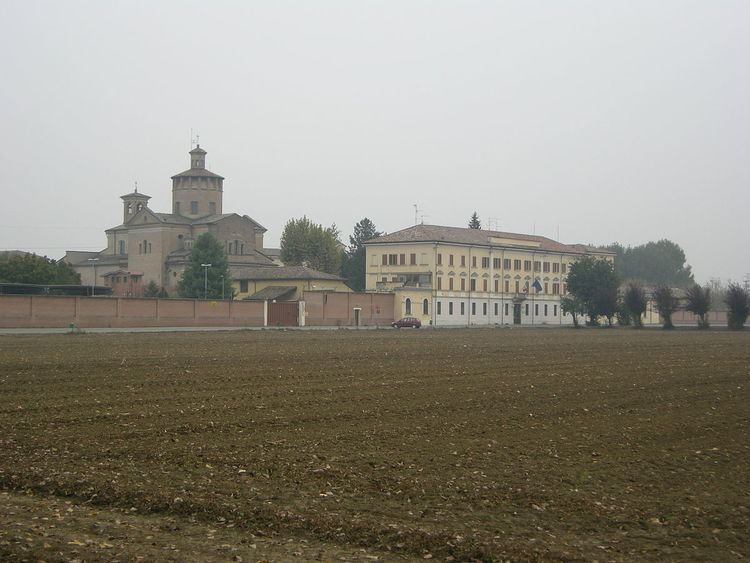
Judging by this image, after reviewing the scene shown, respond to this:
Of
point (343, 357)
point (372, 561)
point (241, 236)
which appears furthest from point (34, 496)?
point (241, 236)

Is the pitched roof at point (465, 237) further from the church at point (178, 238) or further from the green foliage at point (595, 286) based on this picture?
the church at point (178, 238)

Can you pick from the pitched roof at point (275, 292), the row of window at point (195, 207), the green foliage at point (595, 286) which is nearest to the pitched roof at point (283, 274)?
the pitched roof at point (275, 292)

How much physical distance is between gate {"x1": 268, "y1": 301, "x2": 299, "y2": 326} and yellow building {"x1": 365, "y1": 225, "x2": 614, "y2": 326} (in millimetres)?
15338

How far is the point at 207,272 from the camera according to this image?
10431 cm

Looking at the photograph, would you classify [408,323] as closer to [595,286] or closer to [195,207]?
[595,286]

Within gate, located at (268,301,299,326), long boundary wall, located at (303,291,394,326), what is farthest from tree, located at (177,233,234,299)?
gate, located at (268,301,299,326)

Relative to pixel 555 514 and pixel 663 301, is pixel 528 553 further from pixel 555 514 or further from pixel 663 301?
pixel 663 301

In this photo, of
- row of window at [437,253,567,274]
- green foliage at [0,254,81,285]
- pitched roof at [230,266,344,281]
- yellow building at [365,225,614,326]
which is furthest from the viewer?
row of window at [437,253,567,274]

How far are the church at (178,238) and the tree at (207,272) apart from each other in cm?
939

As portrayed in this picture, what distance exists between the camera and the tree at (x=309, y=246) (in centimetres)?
13600

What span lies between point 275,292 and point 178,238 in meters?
Result: 28.3

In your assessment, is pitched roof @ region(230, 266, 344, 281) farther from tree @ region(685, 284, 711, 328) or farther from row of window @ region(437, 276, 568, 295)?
tree @ region(685, 284, 711, 328)

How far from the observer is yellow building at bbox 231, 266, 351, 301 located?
10075 centimetres

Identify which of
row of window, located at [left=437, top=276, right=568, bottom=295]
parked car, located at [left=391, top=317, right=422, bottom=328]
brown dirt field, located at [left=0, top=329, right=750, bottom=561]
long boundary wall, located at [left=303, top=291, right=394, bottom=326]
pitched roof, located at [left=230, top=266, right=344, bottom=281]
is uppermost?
pitched roof, located at [left=230, top=266, right=344, bottom=281]
